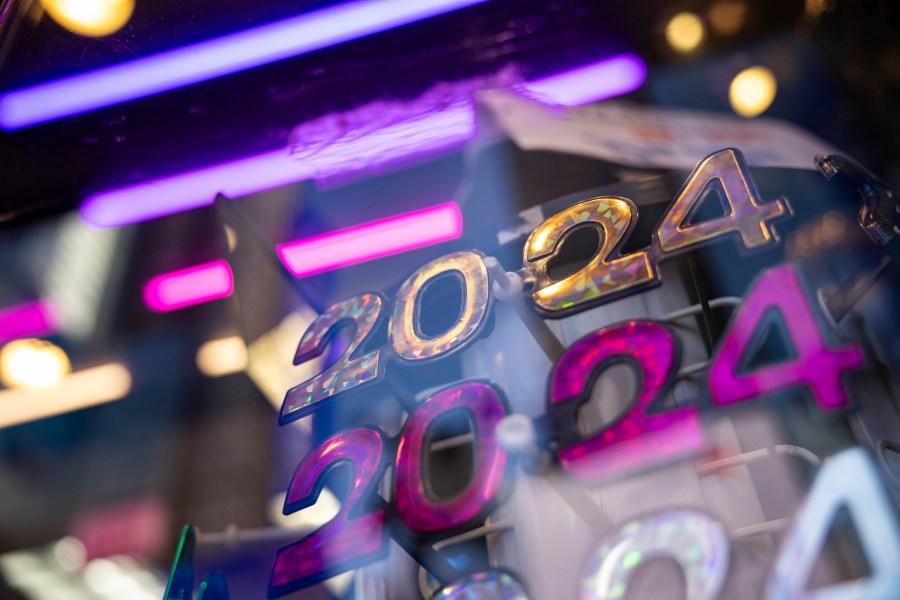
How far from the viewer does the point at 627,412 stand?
1823 mm

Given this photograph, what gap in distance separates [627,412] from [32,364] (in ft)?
9.94

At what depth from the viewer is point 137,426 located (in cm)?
402

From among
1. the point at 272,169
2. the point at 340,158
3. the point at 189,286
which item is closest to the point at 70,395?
the point at 189,286

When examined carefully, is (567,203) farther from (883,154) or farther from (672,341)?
(883,154)

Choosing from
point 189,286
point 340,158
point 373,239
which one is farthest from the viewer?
point 189,286

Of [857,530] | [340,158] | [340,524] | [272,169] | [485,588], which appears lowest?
[857,530]

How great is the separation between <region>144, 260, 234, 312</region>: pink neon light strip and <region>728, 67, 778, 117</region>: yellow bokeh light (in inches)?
88.9

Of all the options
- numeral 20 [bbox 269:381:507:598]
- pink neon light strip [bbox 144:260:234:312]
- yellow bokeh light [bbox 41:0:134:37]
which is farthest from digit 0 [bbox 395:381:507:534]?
pink neon light strip [bbox 144:260:234:312]

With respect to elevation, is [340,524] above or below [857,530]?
above

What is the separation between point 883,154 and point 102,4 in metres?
2.66

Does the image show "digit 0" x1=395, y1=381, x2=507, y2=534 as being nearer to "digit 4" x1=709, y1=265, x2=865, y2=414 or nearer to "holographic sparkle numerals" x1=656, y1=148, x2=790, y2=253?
"digit 4" x1=709, y1=265, x2=865, y2=414

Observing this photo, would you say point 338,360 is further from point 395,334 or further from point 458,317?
point 458,317

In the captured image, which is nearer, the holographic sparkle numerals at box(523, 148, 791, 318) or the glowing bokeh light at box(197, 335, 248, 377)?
the holographic sparkle numerals at box(523, 148, 791, 318)

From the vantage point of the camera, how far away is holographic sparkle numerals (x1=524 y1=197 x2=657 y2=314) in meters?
2.05
